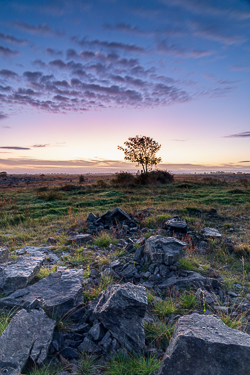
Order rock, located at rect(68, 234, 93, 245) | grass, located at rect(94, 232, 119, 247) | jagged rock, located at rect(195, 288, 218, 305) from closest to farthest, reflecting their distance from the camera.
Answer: jagged rock, located at rect(195, 288, 218, 305), grass, located at rect(94, 232, 119, 247), rock, located at rect(68, 234, 93, 245)

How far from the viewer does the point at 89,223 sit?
379 inches

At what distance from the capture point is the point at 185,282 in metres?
4.56

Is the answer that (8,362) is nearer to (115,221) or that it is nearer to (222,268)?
(222,268)

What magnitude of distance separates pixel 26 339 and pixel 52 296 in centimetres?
98

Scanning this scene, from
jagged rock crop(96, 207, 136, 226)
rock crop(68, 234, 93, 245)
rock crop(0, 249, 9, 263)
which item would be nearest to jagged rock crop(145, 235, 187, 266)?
rock crop(68, 234, 93, 245)

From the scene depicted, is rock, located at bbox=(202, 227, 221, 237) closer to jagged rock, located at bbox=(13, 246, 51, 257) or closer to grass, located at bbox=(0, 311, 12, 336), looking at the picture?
jagged rock, located at bbox=(13, 246, 51, 257)

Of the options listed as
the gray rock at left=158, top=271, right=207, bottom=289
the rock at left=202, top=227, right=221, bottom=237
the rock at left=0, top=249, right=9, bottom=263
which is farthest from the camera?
the rock at left=202, top=227, right=221, bottom=237

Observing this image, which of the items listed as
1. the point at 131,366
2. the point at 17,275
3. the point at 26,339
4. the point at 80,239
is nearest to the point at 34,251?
the point at 80,239

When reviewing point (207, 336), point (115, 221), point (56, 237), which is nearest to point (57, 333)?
point (207, 336)

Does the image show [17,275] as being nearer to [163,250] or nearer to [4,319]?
[4,319]

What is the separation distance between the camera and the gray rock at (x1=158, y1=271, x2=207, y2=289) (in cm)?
449

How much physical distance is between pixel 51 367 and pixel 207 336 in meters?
1.81

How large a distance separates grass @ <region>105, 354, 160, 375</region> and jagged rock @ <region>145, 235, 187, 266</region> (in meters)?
2.83

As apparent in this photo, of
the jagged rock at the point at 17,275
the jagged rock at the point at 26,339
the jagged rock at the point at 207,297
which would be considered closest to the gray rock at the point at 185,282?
the jagged rock at the point at 207,297
